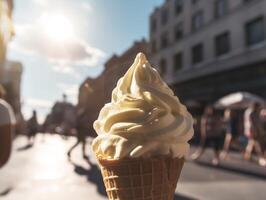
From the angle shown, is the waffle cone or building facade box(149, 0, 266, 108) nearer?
the waffle cone

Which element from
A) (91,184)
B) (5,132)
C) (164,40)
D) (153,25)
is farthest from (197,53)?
(5,132)

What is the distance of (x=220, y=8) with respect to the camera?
98.1ft

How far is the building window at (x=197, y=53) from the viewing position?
32194 millimetres

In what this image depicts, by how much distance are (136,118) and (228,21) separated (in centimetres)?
2700

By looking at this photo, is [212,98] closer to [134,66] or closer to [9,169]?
[9,169]

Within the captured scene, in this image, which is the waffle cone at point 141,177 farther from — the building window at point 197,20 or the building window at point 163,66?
the building window at point 163,66

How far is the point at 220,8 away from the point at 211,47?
307 centimetres

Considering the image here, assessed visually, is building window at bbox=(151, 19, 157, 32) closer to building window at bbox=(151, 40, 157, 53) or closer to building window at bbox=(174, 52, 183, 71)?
building window at bbox=(151, 40, 157, 53)

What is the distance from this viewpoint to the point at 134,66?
11.5 ft

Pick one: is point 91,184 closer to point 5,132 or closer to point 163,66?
point 5,132

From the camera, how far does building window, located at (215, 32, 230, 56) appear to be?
2845cm

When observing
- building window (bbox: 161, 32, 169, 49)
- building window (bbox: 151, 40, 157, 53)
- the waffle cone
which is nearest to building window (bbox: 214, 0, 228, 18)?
building window (bbox: 161, 32, 169, 49)

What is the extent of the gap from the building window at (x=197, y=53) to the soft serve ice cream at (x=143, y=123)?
96.3 ft

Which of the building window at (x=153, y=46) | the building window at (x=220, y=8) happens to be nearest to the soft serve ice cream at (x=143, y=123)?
the building window at (x=220, y=8)
